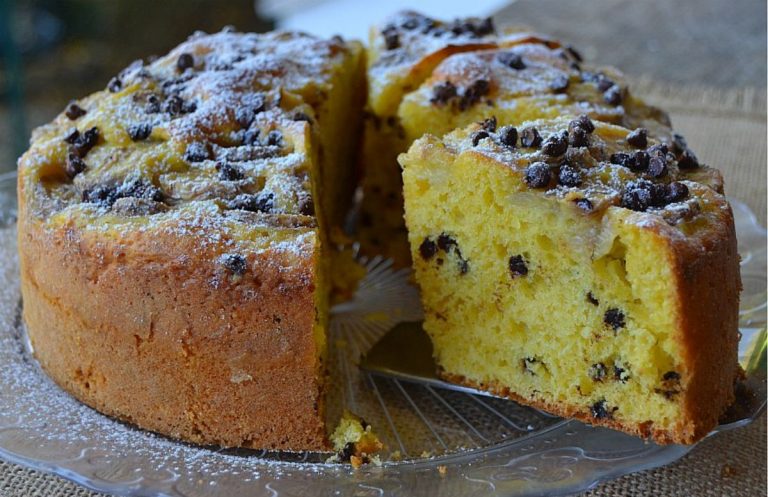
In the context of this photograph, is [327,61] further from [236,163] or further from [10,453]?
[10,453]

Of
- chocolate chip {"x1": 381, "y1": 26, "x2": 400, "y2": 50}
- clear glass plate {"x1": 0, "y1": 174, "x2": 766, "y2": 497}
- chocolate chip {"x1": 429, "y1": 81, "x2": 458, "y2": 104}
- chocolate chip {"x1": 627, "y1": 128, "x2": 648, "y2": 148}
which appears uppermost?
chocolate chip {"x1": 381, "y1": 26, "x2": 400, "y2": 50}

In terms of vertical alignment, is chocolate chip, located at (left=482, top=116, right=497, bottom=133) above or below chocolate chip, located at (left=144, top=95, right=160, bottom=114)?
above

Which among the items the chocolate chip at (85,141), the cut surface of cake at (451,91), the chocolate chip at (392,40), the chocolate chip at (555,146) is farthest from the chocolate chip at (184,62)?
the chocolate chip at (555,146)

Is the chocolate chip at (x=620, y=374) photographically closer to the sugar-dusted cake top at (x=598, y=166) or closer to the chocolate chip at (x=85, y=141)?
the sugar-dusted cake top at (x=598, y=166)

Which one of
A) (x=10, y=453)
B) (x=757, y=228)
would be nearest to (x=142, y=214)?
(x=10, y=453)

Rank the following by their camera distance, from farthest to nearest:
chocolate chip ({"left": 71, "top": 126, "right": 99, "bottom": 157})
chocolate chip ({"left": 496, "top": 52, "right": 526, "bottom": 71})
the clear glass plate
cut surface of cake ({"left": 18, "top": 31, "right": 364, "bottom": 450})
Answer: chocolate chip ({"left": 496, "top": 52, "right": 526, "bottom": 71}) < chocolate chip ({"left": 71, "top": 126, "right": 99, "bottom": 157}) < cut surface of cake ({"left": 18, "top": 31, "right": 364, "bottom": 450}) < the clear glass plate

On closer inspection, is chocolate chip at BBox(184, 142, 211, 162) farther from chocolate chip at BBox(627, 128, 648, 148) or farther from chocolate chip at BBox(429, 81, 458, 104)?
chocolate chip at BBox(627, 128, 648, 148)

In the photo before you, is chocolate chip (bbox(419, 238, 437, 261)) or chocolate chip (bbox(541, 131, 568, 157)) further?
chocolate chip (bbox(419, 238, 437, 261))

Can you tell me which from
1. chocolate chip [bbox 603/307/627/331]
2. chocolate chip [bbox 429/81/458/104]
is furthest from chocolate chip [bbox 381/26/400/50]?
chocolate chip [bbox 603/307/627/331]
